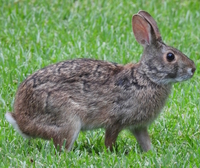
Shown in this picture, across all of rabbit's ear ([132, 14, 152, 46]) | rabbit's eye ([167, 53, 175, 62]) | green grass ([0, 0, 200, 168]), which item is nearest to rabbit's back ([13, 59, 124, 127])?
green grass ([0, 0, 200, 168])

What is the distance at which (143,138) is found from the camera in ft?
22.6

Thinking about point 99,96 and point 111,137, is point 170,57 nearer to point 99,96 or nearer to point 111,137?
point 99,96

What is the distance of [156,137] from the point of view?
720 cm

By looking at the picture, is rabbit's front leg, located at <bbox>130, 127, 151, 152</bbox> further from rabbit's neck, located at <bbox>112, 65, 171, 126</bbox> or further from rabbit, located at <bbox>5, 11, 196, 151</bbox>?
rabbit's neck, located at <bbox>112, 65, 171, 126</bbox>

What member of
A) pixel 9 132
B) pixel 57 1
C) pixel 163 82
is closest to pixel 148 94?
pixel 163 82

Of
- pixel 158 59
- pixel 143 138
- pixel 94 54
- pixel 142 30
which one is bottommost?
pixel 143 138

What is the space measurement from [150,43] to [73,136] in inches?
52.2

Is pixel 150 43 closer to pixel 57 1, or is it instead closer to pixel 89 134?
pixel 89 134

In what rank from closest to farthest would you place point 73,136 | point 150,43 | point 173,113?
point 73,136 < point 150,43 < point 173,113

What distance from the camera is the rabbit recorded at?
660cm

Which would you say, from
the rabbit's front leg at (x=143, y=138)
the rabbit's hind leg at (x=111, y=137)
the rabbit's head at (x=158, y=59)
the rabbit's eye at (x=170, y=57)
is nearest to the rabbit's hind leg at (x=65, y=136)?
the rabbit's hind leg at (x=111, y=137)

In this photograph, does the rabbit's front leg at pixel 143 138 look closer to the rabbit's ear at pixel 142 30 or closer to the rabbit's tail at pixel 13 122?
the rabbit's ear at pixel 142 30

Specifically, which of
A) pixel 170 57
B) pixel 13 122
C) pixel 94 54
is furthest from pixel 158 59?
pixel 94 54

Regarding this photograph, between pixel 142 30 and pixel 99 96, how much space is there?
878 mm
